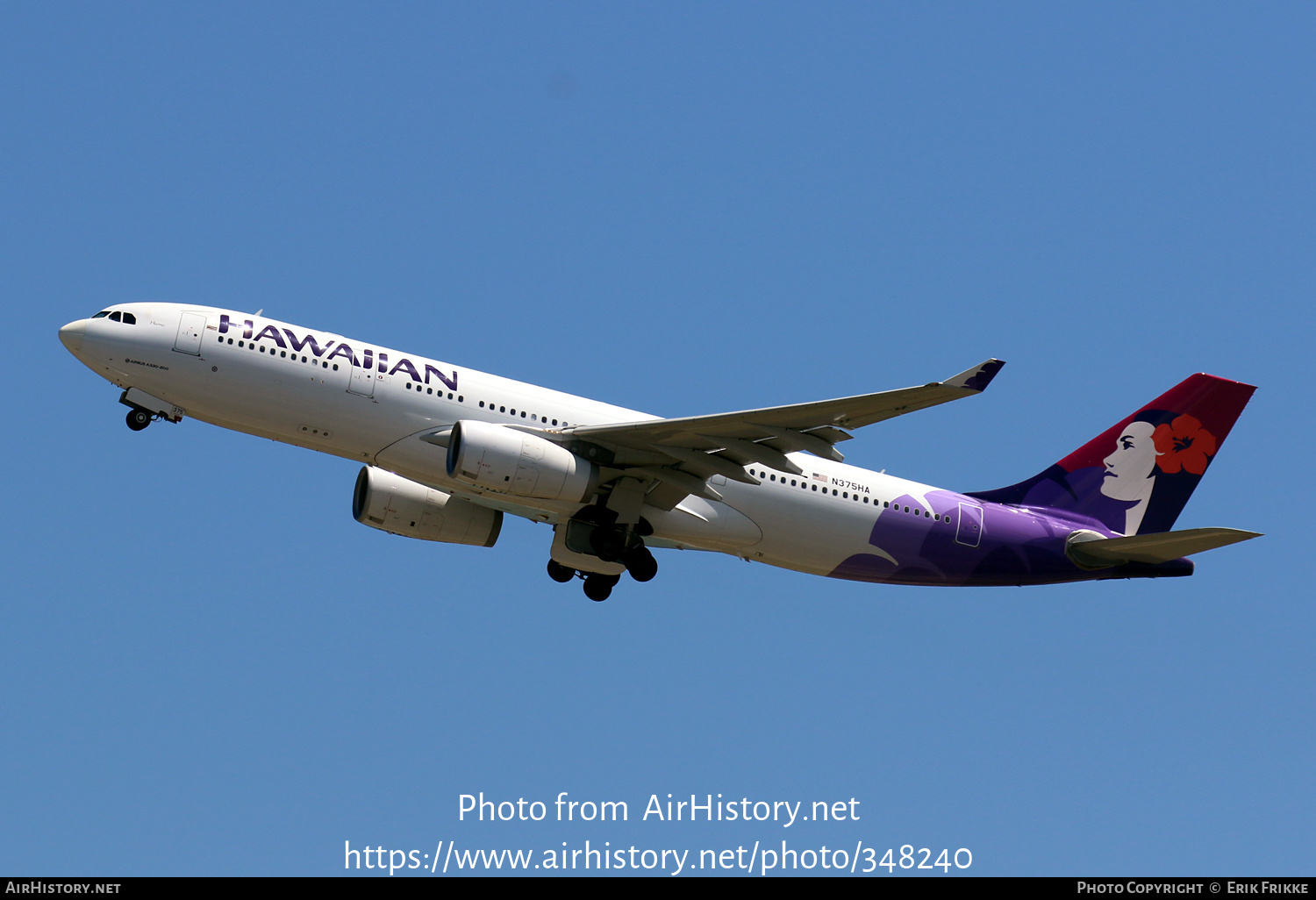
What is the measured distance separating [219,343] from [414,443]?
173 inches

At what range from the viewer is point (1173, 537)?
103 feet

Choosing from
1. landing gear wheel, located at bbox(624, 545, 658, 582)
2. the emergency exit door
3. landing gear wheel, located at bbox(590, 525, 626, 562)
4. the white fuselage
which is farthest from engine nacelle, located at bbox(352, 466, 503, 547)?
the emergency exit door

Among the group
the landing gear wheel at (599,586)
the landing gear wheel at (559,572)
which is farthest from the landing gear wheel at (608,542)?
the landing gear wheel at (559,572)

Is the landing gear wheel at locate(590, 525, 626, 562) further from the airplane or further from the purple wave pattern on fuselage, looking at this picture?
the purple wave pattern on fuselage

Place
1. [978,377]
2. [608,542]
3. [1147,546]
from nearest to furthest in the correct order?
[978,377] < [608,542] < [1147,546]

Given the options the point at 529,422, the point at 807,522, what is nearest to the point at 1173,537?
the point at 807,522

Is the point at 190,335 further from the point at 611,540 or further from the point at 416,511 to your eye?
the point at 611,540

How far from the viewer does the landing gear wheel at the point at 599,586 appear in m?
33.8

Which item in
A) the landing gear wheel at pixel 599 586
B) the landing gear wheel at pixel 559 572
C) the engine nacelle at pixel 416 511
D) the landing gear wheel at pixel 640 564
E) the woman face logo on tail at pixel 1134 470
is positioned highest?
the woman face logo on tail at pixel 1134 470

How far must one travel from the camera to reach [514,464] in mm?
28406

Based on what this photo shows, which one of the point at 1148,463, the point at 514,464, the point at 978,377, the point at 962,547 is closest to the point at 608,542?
the point at 514,464

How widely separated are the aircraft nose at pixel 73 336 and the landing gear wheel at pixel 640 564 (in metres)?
12.2

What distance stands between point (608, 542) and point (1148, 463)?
47.9ft

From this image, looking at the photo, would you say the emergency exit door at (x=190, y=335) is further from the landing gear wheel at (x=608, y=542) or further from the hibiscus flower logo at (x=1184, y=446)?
the hibiscus flower logo at (x=1184, y=446)
